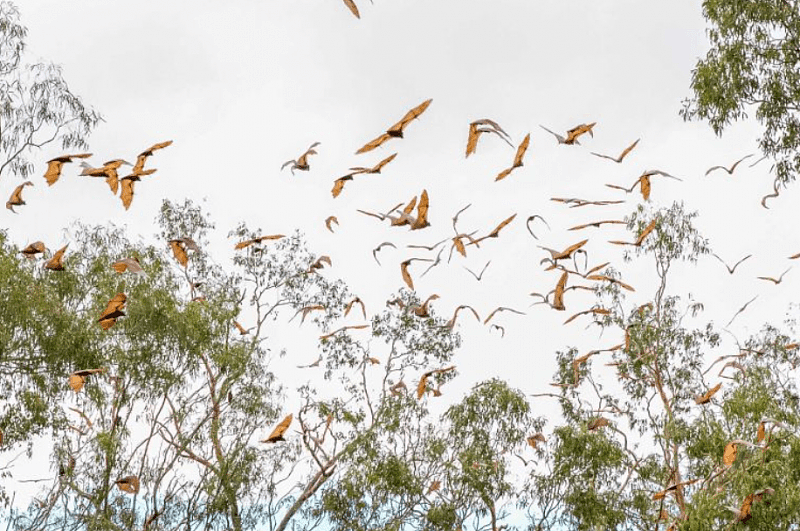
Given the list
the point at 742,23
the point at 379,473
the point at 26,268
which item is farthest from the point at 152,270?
the point at 742,23

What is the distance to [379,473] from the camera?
1409 centimetres

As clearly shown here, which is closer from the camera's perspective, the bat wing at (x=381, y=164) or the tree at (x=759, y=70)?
the bat wing at (x=381, y=164)

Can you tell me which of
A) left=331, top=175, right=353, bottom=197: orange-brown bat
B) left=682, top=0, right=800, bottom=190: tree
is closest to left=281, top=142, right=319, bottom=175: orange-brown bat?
left=331, top=175, right=353, bottom=197: orange-brown bat

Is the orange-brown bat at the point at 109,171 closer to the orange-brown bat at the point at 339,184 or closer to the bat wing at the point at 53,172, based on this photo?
the bat wing at the point at 53,172

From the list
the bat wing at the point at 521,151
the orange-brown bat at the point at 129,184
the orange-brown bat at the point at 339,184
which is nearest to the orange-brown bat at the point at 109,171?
the orange-brown bat at the point at 129,184

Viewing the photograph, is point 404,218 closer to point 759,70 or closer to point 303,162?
point 303,162

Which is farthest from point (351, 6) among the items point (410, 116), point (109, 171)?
point (109, 171)

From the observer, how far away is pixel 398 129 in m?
4.57

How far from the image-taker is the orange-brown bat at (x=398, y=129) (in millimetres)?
4454

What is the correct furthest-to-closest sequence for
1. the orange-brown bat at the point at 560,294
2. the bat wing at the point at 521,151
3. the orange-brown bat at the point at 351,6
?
the orange-brown bat at the point at 560,294 < the bat wing at the point at 521,151 < the orange-brown bat at the point at 351,6

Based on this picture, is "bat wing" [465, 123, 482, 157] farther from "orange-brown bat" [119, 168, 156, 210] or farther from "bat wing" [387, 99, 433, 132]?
"orange-brown bat" [119, 168, 156, 210]

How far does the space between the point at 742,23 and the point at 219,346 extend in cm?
782

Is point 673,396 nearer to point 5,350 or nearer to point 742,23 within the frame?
point 742,23

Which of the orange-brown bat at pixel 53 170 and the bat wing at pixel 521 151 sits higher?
the orange-brown bat at pixel 53 170
